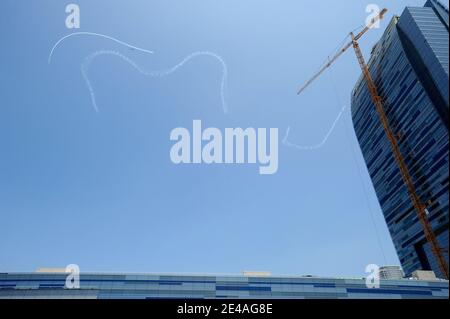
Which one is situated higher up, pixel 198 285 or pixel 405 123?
pixel 405 123

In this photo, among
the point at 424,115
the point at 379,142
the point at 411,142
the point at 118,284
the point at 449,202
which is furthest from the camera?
the point at 379,142

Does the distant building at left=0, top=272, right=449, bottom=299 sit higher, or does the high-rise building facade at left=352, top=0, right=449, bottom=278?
the high-rise building facade at left=352, top=0, right=449, bottom=278

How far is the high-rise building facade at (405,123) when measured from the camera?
87.7 m

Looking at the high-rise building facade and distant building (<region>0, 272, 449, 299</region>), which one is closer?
distant building (<region>0, 272, 449, 299</region>)

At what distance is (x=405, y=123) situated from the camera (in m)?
111

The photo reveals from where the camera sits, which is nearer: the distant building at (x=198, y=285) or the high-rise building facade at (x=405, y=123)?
the distant building at (x=198, y=285)

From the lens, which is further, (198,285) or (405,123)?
(405,123)

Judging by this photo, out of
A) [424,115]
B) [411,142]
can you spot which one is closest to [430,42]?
[424,115]

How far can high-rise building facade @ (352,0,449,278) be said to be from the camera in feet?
288

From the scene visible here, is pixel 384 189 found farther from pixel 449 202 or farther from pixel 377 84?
pixel 449 202

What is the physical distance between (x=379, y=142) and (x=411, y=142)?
1825cm

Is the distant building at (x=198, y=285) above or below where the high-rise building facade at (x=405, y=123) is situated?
below
